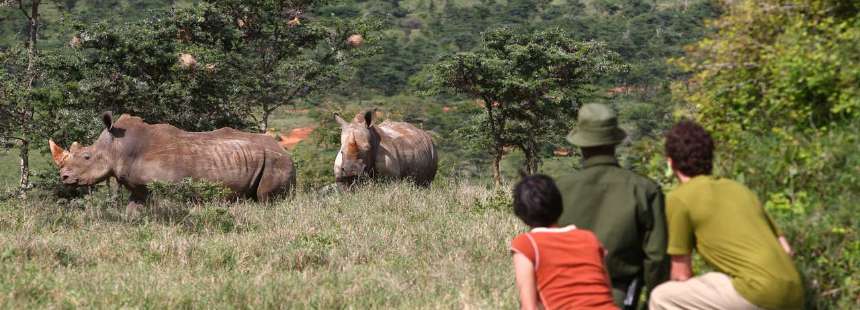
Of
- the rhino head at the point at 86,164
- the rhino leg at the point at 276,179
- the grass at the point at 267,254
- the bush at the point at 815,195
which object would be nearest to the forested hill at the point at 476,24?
the rhino leg at the point at 276,179

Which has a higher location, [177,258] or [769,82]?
[769,82]

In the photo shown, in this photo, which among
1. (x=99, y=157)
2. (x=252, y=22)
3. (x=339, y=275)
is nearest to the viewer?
(x=339, y=275)

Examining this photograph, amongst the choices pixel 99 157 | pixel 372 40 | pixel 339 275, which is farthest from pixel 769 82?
pixel 372 40

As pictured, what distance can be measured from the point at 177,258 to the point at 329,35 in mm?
18715

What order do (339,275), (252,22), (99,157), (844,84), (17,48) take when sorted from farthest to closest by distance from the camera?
(252,22)
(17,48)
(99,157)
(339,275)
(844,84)

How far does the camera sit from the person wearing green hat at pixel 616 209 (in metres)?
5.14

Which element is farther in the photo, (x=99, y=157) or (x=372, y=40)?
(x=372, y=40)

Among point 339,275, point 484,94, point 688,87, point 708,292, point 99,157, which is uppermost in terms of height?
point 688,87

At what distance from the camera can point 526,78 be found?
81.8ft

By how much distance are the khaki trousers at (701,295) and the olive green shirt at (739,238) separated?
5 cm

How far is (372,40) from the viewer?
27.5m

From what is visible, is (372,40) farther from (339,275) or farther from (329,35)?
(339,275)

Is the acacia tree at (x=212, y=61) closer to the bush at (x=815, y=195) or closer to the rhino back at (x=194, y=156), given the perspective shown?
the rhino back at (x=194, y=156)

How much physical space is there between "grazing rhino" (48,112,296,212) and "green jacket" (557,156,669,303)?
870 cm
